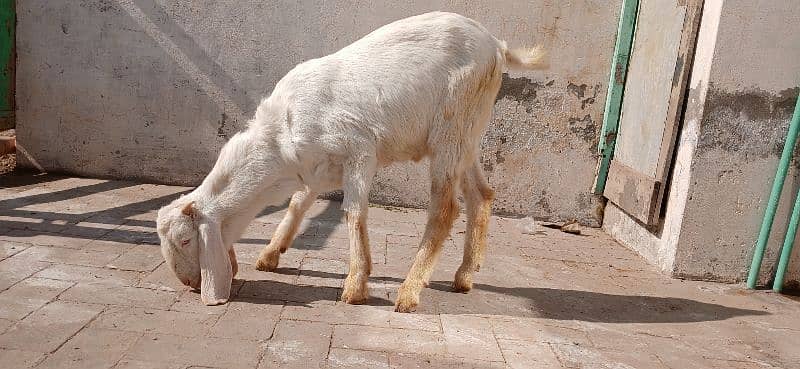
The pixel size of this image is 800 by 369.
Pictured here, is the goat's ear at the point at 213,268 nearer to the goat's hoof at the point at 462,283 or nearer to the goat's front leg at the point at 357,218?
the goat's front leg at the point at 357,218

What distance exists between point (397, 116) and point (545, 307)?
5.09 feet

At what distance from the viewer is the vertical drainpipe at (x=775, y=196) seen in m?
4.95

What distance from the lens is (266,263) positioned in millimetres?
4371

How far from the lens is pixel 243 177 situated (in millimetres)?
3803

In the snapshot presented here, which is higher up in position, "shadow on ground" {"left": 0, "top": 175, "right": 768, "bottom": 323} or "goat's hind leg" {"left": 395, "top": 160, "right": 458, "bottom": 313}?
"goat's hind leg" {"left": 395, "top": 160, "right": 458, "bottom": 313}

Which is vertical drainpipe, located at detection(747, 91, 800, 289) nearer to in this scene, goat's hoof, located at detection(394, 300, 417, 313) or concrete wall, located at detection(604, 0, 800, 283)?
concrete wall, located at detection(604, 0, 800, 283)

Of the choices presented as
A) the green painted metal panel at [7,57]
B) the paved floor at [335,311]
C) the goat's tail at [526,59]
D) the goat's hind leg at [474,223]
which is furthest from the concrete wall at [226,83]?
the goat's hind leg at [474,223]

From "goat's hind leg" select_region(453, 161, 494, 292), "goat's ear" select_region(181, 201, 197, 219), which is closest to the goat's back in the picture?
"goat's hind leg" select_region(453, 161, 494, 292)

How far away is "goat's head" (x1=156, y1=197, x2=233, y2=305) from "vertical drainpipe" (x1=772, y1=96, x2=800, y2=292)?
4.16 meters

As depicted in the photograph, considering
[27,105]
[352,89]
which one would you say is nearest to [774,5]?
[352,89]

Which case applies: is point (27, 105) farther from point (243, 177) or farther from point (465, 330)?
point (465, 330)

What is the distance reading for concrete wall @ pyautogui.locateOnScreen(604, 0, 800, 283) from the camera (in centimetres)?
496

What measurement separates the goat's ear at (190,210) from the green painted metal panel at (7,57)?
163 inches

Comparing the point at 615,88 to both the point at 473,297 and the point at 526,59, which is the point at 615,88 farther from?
the point at 473,297
